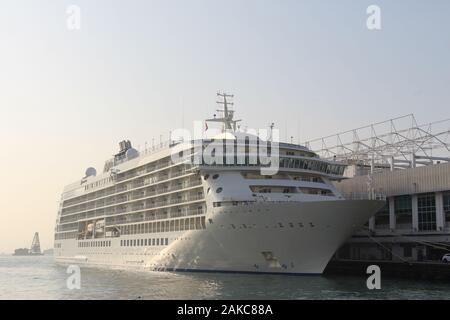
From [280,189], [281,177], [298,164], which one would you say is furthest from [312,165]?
[280,189]

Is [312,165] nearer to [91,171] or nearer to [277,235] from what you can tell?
[277,235]

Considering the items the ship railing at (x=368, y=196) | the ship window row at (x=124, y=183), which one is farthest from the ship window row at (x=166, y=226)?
the ship railing at (x=368, y=196)

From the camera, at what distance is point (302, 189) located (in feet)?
140

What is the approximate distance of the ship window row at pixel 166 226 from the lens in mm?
43312

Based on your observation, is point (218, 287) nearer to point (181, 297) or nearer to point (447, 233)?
point (181, 297)

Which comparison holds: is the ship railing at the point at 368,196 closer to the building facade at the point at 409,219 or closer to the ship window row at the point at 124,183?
the building facade at the point at 409,219

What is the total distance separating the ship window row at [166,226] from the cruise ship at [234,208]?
0.10 meters

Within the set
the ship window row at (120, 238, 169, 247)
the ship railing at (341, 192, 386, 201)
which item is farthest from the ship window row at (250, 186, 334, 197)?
the ship window row at (120, 238, 169, 247)

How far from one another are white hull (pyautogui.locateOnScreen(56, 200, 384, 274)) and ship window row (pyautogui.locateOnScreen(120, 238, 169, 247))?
5458 mm

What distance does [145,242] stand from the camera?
51938 millimetres

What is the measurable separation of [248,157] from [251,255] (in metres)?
7.73

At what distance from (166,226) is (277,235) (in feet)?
45.3

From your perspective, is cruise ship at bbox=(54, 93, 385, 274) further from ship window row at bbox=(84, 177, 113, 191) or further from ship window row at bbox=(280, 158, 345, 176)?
ship window row at bbox=(84, 177, 113, 191)

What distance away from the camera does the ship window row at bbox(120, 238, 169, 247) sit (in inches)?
1893
